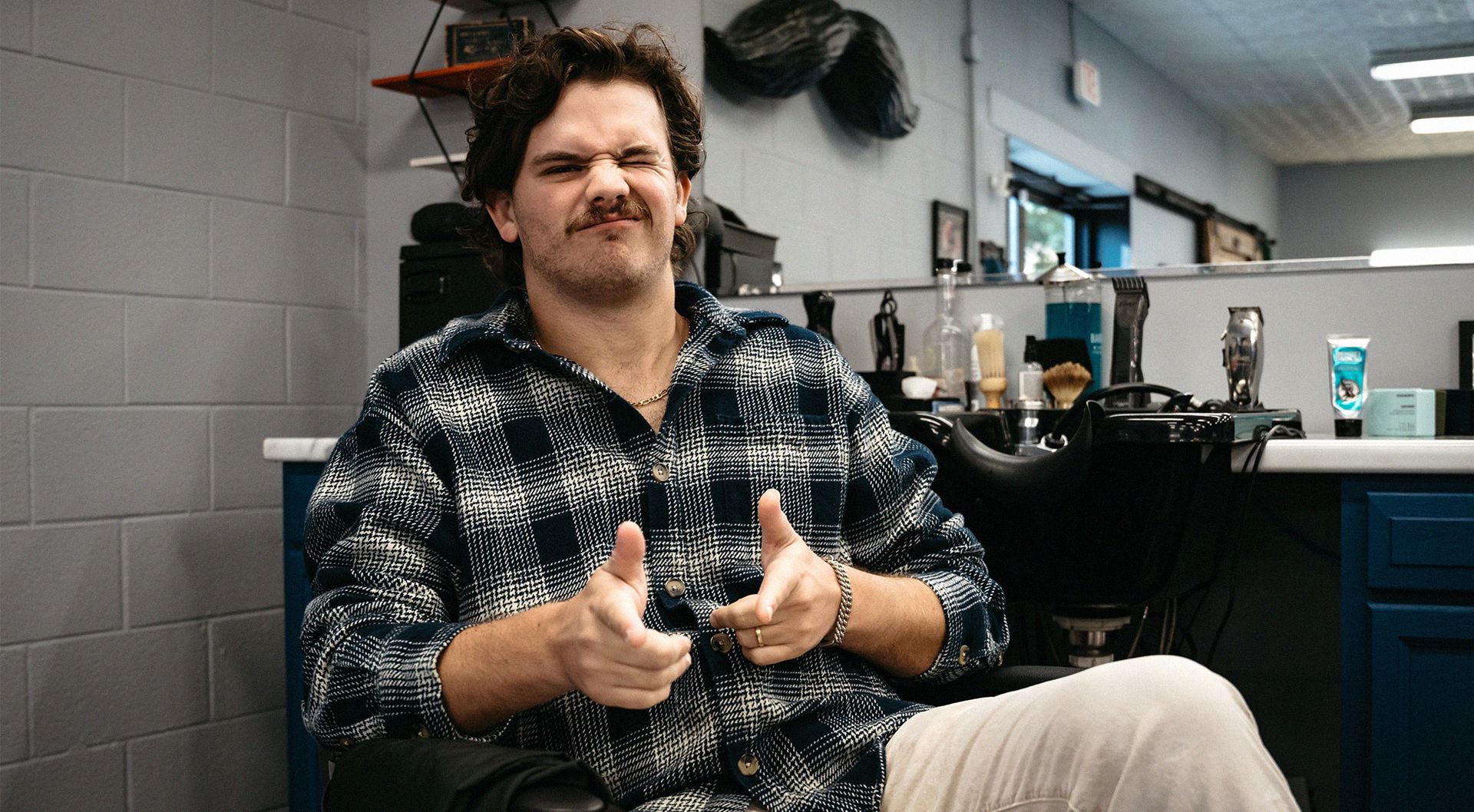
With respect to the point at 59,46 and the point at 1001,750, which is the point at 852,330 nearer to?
the point at 1001,750

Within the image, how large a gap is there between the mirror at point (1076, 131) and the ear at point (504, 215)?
1130mm

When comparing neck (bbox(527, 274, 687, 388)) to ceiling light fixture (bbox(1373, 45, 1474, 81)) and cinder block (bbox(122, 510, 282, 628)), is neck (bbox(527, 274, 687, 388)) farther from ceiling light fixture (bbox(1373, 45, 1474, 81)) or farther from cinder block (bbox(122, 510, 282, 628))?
cinder block (bbox(122, 510, 282, 628))

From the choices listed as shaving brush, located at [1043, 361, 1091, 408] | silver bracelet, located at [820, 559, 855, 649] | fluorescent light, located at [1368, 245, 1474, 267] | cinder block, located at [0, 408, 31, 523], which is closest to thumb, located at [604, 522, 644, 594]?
silver bracelet, located at [820, 559, 855, 649]

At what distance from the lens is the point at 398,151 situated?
3.14 metres

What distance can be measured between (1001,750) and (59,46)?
2412 millimetres

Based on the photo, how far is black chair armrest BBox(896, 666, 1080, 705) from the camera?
4.14 feet

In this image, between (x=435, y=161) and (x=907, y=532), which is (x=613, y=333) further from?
(x=435, y=161)

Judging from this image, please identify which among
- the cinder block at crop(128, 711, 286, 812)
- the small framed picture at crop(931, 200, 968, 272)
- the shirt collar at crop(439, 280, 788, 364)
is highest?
the small framed picture at crop(931, 200, 968, 272)

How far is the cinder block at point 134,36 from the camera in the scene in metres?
2.49

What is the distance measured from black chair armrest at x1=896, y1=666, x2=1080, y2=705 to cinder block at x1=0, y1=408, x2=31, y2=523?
76.9 inches

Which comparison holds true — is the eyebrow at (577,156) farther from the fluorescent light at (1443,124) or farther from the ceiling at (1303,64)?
the fluorescent light at (1443,124)

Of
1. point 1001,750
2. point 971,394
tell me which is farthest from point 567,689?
point 971,394

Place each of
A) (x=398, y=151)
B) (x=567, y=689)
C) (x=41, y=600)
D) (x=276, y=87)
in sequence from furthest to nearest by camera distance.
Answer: (x=398, y=151) < (x=276, y=87) < (x=41, y=600) < (x=567, y=689)

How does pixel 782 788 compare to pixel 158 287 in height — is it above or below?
below
